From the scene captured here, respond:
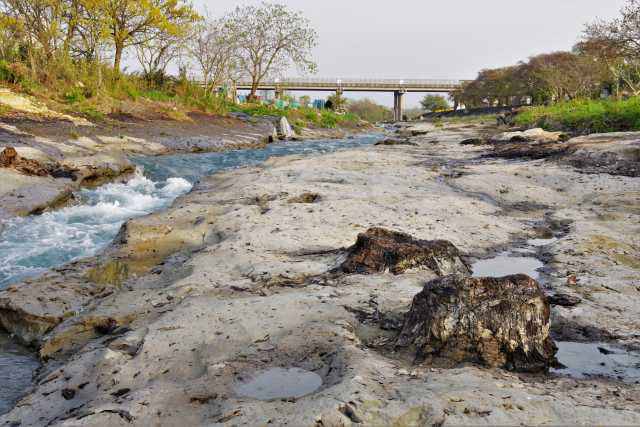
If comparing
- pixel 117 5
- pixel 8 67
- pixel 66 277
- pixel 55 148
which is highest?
pixel 117 5

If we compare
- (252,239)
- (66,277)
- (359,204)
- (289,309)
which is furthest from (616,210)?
(66,277)

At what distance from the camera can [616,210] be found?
643 centimetres

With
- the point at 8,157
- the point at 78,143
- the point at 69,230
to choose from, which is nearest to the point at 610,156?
the point at 69,230

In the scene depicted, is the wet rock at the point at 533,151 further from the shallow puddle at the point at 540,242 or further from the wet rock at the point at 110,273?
the wet rock at the point at 110,273

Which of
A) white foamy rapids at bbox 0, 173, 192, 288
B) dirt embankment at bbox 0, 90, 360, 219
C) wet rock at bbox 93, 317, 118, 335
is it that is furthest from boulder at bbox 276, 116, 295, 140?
wet rock at bbox 93, 317, 118, 335

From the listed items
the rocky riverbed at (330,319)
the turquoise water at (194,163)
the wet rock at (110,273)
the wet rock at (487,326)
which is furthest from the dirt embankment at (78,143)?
the wet rock at (487,326)

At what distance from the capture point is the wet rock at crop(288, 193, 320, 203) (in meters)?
7.20

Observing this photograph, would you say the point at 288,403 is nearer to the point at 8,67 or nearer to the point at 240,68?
the point at 8,67

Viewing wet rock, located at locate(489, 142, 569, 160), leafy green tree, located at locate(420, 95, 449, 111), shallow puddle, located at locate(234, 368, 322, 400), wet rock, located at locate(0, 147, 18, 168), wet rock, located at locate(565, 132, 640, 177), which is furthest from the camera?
leafy green tree, located at locate(420, 95, 449, 111)

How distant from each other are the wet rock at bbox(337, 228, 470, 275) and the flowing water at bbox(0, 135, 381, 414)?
2494 millimetres

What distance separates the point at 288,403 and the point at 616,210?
5.79m

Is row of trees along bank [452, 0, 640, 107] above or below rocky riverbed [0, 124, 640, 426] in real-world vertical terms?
above

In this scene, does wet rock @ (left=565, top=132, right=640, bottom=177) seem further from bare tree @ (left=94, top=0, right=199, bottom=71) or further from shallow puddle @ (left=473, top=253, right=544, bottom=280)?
bare tree @ (left=94, top=0, right=199, bottom=71)

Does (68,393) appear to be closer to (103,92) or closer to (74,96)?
(74,96)
